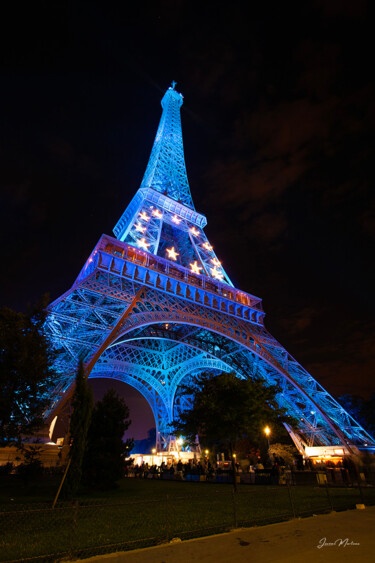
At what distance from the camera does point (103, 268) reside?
24.6m

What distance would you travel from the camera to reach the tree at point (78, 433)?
10656mm

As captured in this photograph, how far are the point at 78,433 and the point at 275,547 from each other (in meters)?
7.87

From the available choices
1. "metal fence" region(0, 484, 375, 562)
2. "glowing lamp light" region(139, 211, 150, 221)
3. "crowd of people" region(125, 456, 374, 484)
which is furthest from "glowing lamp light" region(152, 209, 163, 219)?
"metal fence" region(0, 484, 375, 562)

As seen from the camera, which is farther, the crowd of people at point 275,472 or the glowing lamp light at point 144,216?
the glowing lamp light at point 144,216

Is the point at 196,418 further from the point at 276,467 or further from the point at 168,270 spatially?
the point at 168,270

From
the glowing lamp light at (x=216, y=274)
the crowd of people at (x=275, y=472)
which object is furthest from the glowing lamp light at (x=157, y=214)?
the crowd of people at (x=275, y=472)

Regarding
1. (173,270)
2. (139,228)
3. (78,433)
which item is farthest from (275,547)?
(139,228)

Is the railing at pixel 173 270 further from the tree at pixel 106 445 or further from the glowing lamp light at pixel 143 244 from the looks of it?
the tree at pixel 106 445

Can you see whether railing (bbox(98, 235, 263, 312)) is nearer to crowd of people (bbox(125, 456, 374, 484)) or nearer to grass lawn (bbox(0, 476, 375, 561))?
crowd of people (bbox(125, 456, 374, 484))

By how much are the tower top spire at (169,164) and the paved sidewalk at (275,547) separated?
1668 inches

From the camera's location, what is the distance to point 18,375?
546 inches

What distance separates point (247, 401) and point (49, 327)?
48.3 ft

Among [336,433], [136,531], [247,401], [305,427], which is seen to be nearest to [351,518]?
[136,531]

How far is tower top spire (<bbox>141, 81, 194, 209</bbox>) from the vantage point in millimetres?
46625
